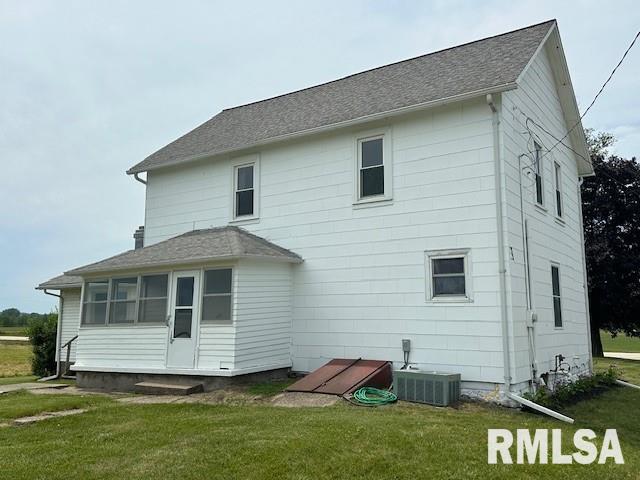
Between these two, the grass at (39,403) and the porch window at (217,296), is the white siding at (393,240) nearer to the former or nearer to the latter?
the porch window at (217,296)

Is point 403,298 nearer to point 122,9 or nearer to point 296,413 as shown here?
point 296,413

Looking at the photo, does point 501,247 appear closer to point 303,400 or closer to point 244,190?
point 303,400

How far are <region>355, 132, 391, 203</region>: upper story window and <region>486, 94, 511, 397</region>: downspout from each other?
216 cm

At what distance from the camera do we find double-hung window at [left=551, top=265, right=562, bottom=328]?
37.5ft

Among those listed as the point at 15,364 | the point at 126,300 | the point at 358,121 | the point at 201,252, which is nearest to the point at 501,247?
the point at 358,121

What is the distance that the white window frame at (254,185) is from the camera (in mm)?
12805

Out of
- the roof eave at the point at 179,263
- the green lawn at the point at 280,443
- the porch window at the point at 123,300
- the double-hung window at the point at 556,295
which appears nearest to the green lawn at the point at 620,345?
the double-hung window at the point at 556,295

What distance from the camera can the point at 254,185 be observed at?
509 inches

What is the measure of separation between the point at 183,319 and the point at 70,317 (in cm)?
669

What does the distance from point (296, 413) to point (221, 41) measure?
8967 mm

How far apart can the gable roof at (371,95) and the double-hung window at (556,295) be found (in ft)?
14.9

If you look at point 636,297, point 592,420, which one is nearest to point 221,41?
point 592,420

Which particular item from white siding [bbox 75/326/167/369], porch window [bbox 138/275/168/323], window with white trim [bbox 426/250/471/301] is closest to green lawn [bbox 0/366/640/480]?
window with white trim [bbox 426/250/471/301]

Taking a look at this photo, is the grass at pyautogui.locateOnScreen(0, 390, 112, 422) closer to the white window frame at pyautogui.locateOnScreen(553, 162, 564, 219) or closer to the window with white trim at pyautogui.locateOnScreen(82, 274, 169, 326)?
the window with white trim at pyautogui.locateOnScreen(82, 274, 169, 326)
